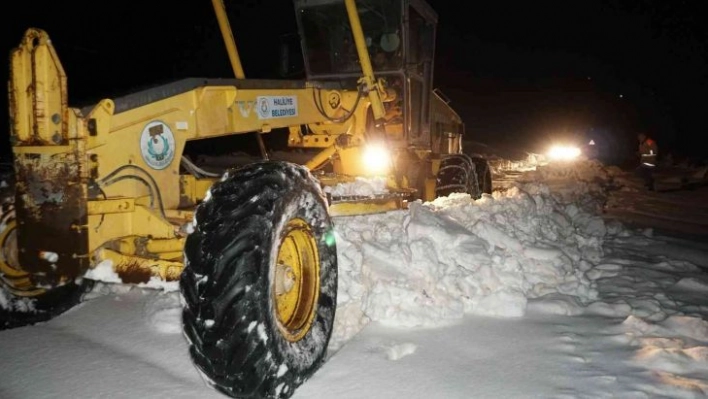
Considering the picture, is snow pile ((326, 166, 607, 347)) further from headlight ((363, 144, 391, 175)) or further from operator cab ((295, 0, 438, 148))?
operator cab ((295, 0, 438, 148))

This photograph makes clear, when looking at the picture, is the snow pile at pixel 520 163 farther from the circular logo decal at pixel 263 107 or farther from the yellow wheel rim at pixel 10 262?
the yellow wheel rim at pixel 10 262

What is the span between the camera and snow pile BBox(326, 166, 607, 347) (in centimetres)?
441

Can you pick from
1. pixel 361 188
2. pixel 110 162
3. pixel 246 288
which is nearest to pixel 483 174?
pixel 361 188

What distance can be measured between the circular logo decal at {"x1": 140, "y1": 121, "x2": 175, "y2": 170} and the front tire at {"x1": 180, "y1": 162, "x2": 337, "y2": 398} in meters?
0.87

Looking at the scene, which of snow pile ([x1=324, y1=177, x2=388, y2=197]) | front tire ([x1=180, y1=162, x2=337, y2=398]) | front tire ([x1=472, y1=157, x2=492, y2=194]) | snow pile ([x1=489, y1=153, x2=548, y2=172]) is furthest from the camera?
snow pile ([x1=489, y1=153, x2=548, y2=172])

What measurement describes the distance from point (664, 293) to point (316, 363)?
12.4ft

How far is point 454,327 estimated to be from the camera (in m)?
4.26

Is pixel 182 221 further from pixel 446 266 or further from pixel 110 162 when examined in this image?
pixel 446 266

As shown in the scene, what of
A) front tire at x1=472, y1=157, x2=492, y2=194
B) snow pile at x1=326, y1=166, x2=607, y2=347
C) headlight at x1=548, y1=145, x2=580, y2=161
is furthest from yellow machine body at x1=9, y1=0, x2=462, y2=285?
headlight at x1=548, y1=145, x2=580, y2=161

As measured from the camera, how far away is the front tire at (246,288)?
277 centimetres

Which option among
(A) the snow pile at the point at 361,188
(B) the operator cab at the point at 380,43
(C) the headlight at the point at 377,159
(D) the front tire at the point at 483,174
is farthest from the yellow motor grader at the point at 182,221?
(D) the front tire at the point at 483,174

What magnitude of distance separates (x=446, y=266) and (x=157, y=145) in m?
2.72

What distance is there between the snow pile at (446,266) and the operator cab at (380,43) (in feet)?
6.77

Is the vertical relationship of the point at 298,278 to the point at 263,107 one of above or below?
below
